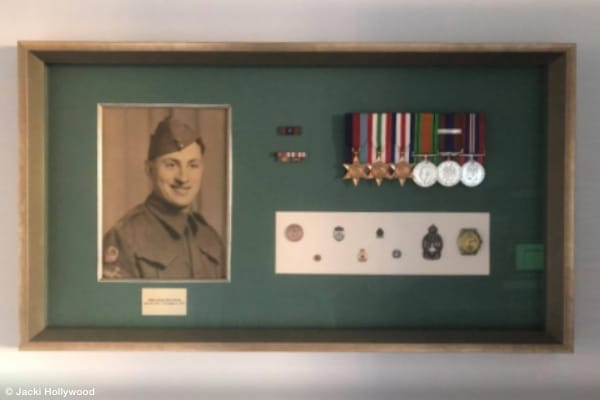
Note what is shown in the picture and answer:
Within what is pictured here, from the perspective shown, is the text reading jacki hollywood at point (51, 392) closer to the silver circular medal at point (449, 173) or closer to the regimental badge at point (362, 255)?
the regimental badge at point (362, 255)

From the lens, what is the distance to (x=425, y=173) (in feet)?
3.71

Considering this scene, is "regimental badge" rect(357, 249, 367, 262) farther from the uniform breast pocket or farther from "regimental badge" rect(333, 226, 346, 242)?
the uniform breast pocket

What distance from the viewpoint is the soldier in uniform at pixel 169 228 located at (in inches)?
44.7

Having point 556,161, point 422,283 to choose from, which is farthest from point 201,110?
point 556,161

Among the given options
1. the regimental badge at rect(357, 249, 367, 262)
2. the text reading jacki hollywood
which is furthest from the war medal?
the text reading jacki hollywood

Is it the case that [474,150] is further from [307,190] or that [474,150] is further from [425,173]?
[307,190]

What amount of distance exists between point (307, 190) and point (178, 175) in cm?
23

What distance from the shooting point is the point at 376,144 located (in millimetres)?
1123

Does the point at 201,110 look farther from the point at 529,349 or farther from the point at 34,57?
the point at 529,349

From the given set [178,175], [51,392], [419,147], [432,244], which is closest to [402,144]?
[419,147]

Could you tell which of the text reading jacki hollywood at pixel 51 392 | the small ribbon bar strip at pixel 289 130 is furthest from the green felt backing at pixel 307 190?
the text reading jacki hollywood at pixel 51 392

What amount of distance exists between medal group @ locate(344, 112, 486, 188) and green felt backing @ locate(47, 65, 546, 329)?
22 mm

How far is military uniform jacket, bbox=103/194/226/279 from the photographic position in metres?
1.14

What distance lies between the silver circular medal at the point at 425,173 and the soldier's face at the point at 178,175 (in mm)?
377
